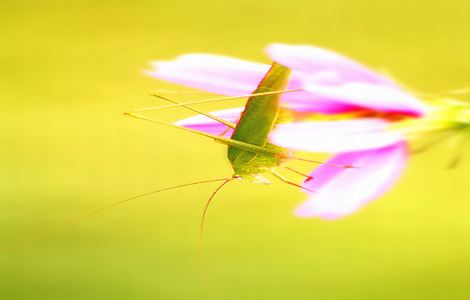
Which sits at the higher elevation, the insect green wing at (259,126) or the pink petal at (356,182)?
the insect green wing at (259,126)

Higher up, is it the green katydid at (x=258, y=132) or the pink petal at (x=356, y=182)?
the green katydid at (x=258, y=132)

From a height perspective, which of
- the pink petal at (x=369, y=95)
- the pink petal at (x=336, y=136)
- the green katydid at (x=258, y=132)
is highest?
the green katydid at (x=258, y=132)

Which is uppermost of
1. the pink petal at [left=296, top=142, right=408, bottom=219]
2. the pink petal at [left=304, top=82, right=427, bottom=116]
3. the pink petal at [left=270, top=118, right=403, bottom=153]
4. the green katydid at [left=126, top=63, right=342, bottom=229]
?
the green katydid at [left=126, top=63, right=342, bottom=229]
